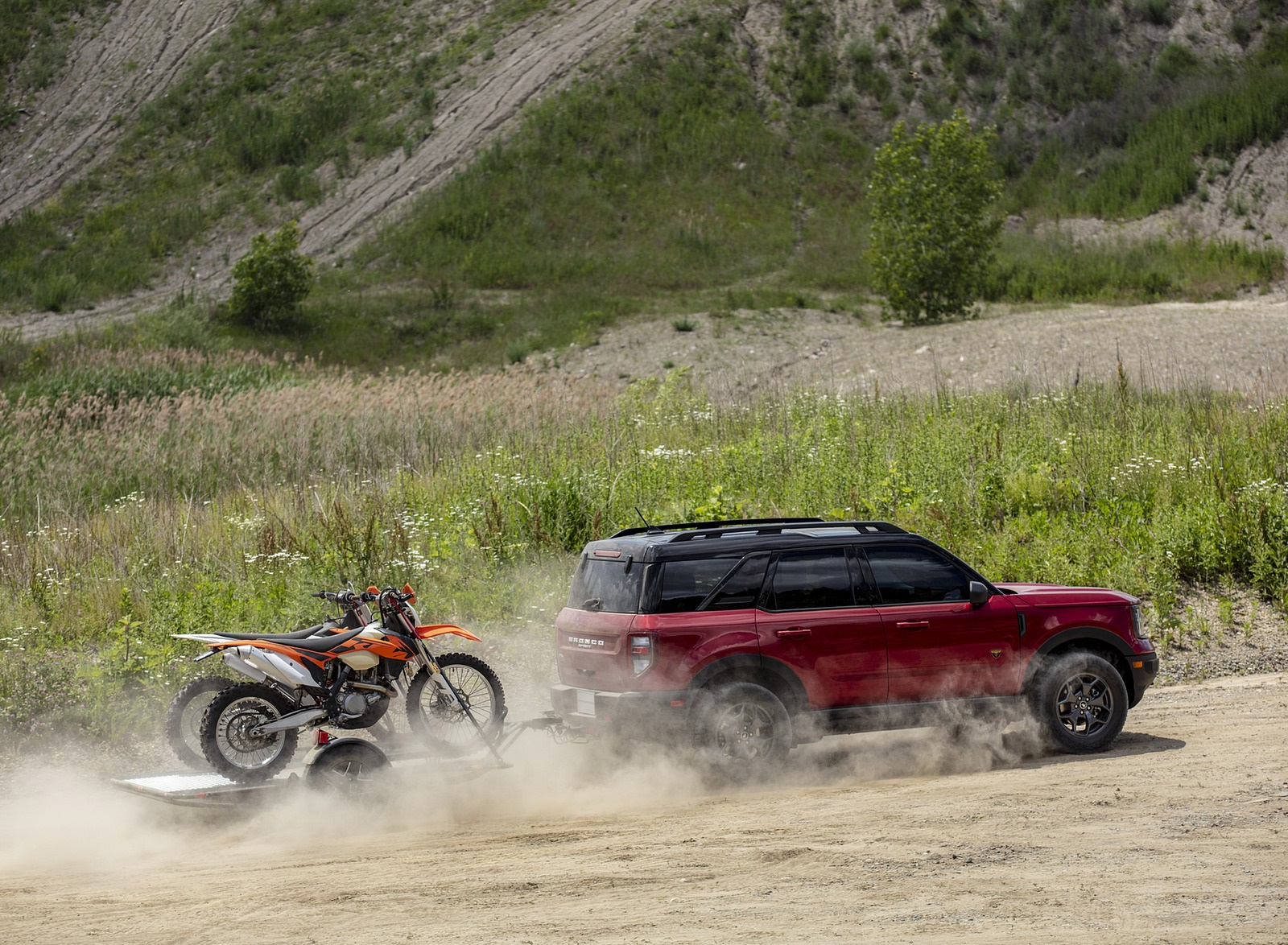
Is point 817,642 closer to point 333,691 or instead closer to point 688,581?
point 688,581

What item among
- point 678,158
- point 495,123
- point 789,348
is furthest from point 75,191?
point 789,348

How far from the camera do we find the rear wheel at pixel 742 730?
7.60m

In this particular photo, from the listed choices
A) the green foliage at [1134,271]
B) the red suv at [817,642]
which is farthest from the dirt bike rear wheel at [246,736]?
the green foliage at [1134,271]

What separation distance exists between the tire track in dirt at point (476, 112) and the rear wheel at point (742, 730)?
4356 centimetres

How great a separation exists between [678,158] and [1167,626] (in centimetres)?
4461

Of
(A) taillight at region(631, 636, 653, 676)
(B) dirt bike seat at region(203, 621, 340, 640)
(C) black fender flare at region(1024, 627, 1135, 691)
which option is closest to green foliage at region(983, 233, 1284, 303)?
(C) black fender flare at region(1024, 627, 1135, 691)

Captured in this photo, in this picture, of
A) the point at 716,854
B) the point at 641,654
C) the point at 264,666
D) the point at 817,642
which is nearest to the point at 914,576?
the point at 817,642

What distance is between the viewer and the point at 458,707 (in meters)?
8.11

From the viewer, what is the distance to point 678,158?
174 feet

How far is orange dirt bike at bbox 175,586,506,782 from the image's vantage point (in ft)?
23.7

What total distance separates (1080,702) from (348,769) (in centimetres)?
497

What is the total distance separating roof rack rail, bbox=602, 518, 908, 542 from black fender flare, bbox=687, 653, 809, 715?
877 millimetres

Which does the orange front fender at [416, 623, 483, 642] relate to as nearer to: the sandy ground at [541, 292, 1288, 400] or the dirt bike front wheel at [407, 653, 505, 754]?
the dirt bike front wheel at [407, 653, 505, 754]

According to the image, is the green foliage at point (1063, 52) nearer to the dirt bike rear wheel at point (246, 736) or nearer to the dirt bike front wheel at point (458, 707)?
→ the dirt bike front wheel at point (458, 707)
